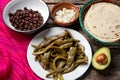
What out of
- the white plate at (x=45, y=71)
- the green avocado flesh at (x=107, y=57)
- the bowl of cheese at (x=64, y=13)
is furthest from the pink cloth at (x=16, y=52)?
the green avocado flesh at (x=107, y=57)

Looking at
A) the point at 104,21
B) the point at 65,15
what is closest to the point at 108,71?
the point at 104,21

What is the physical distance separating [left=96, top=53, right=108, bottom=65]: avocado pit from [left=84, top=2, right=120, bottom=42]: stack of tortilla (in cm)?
15

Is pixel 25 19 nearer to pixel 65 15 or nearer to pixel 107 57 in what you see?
→ pixel 65 15

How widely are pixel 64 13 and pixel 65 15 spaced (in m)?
0.02

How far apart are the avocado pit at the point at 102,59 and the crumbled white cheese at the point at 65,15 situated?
1.15 ft

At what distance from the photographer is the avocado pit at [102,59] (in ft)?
5.02

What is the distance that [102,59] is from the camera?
60.1 inches

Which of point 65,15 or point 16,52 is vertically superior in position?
point 65,15

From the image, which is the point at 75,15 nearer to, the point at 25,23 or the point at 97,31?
the point at 97,31

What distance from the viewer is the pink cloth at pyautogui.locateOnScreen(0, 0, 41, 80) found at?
5.24 feet

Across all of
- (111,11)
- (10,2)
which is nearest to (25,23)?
(10,2)

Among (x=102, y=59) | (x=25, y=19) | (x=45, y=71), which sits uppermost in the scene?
(x=25, y=19)

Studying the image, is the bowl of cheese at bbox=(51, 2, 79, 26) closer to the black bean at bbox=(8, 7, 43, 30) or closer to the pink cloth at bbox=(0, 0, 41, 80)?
the black bean at bbox=(8, 7, 43, 30)

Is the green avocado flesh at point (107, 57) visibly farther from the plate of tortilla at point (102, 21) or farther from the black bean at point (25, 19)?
the black bean at point (25, 19)
